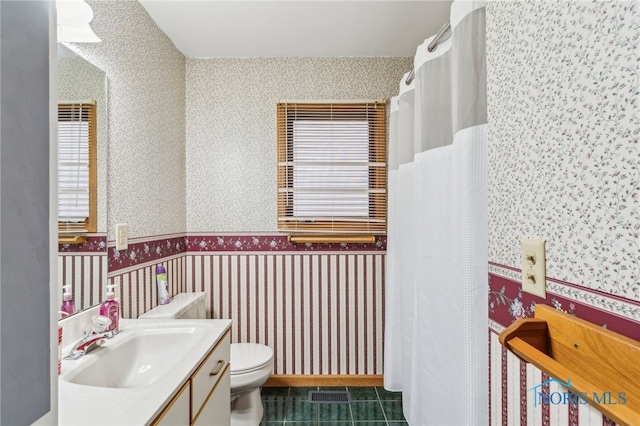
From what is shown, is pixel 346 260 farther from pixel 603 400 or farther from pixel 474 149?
pixel 603 400

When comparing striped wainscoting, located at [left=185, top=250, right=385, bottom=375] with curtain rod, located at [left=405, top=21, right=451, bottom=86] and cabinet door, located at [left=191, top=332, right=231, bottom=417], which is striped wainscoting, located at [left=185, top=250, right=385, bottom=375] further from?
curtain rod, located at [left=405, top=21, right=451, bottom=86]

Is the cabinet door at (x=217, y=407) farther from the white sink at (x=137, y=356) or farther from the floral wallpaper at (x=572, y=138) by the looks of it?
the floral wallpaper at (x=572, y=138)

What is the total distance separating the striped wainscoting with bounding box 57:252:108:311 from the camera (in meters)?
1.30

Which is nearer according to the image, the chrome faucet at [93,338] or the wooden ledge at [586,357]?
the wooden ledge at [586,357]

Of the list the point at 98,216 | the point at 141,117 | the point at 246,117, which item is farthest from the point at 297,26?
the point at 98,216

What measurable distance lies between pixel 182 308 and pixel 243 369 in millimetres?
500

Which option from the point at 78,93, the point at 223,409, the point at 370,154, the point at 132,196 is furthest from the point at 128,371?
the point at 370,154

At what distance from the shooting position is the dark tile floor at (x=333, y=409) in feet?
A: 7.04

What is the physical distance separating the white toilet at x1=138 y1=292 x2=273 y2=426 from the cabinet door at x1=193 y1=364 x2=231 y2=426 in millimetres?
397

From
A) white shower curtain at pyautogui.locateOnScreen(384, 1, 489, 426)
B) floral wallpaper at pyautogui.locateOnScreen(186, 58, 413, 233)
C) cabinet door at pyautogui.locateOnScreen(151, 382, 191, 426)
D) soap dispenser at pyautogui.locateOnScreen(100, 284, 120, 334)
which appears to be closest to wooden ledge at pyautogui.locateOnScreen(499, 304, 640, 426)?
white shower curtain at pyautogui.locateOnScreen(384, 1, 489, 426)

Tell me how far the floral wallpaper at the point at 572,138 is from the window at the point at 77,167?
4.74ft

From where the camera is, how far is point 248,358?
2070mm

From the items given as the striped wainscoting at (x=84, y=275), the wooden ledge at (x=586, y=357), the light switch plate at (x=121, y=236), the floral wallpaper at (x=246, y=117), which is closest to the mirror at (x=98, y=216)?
the striped wainscoting at (x=84, y=275)

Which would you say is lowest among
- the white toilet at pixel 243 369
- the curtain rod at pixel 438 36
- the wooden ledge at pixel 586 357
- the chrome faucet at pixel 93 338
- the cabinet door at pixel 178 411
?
the white toilet at pixel 243 369
